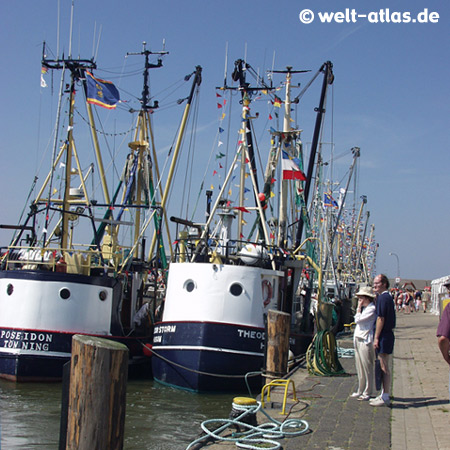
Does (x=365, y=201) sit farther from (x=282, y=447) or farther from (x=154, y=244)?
(x=282, y=447)

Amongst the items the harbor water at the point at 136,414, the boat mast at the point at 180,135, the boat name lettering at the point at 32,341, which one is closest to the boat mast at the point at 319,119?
the boat mast at the point at 180,135

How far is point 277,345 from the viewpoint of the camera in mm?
11781

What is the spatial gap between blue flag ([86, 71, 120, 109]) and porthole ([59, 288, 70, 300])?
25.2ft

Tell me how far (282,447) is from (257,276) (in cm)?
897

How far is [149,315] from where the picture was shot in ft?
66.2

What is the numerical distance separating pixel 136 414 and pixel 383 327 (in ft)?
20.7

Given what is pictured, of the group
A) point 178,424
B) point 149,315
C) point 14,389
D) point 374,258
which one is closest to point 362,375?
point 178,424

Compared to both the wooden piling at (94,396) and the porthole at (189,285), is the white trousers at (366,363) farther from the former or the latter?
the porthole at (189,285)

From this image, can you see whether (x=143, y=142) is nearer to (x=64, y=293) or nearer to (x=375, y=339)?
(x=64, y=293)

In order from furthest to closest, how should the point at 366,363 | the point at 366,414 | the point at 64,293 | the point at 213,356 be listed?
the point at 64,293 → the point at 213,356 → the point at 366,363 → the point at 366,414

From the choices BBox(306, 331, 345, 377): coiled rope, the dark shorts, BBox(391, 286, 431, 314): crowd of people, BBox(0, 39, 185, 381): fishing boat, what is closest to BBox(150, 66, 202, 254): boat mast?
BBox(0, 39, 185, 381): fishing boat

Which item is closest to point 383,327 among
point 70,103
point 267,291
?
point 267,291

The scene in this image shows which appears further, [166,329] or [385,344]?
[166,329]

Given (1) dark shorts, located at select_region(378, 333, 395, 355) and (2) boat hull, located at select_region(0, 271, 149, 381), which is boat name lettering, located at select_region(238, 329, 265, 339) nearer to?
(2) boat hull, located at select_region(0, 271, 149, 381)
